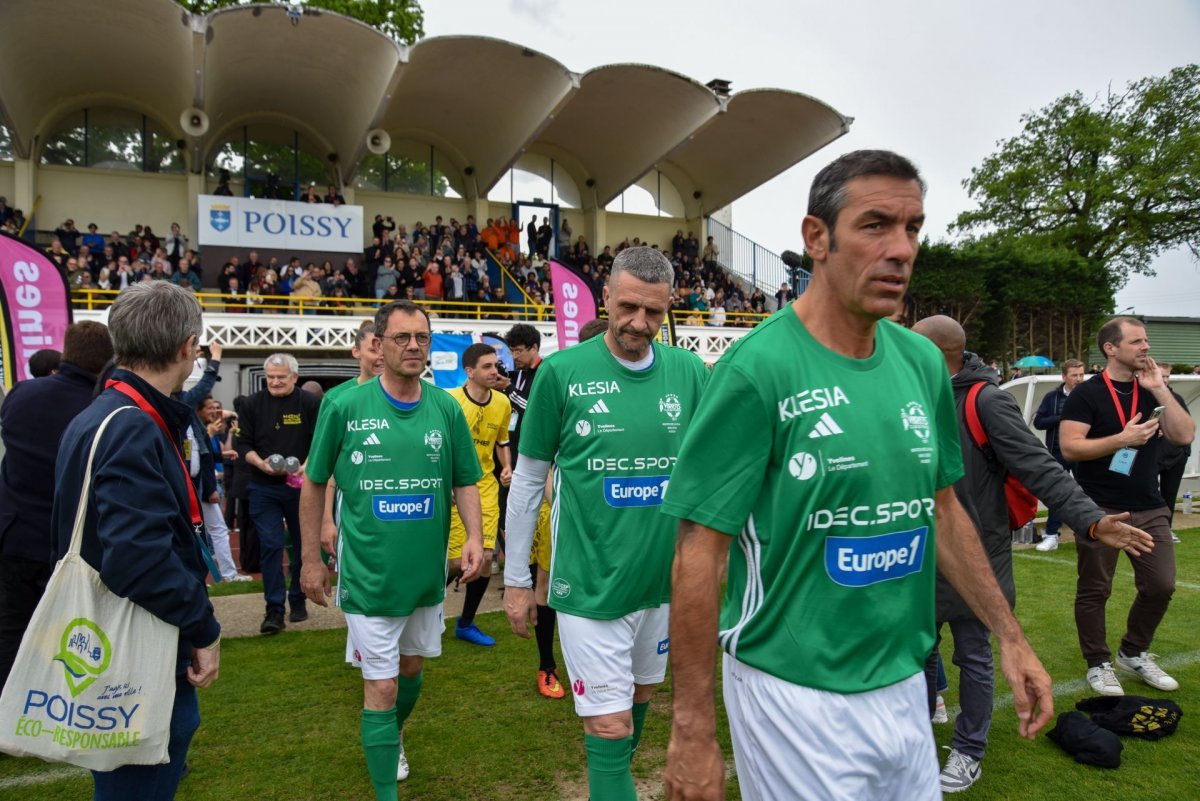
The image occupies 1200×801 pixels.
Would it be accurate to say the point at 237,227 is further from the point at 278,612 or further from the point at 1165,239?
the point at 1165,239

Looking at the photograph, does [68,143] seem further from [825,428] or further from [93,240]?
[825,428]

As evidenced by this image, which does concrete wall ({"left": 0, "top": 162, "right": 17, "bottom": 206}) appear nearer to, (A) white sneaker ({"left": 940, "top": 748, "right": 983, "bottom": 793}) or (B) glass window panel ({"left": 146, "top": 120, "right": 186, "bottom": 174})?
(B) glass window panel ({"left": 146, "top": 120, "right": 186, "bottom": 174})

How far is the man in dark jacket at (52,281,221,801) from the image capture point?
224 centimetres

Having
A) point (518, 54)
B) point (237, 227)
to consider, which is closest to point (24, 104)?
point (237, 227)

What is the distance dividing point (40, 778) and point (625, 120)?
2623cm

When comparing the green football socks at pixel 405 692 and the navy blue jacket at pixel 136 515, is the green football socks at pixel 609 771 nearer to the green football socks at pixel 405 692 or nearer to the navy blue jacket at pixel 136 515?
the green football socks at pixel 405 692

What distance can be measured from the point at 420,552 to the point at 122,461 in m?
1.63

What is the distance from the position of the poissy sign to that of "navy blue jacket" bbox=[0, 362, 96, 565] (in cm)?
1855

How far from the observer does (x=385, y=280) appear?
70.5 feet

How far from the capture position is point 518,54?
2309cm

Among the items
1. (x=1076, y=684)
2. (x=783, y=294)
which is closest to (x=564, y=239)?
(x=783, y=294)

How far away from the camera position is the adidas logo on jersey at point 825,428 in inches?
72.1

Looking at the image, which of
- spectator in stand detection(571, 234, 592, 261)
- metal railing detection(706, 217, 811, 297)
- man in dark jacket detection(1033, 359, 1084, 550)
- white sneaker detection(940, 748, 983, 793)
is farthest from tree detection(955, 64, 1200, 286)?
white sneaker detection(940, 748, 983, 793)

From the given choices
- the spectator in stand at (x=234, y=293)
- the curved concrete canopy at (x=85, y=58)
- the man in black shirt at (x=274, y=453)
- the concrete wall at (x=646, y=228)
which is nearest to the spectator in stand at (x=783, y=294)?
the concrete wall at (x=646, y=228)
